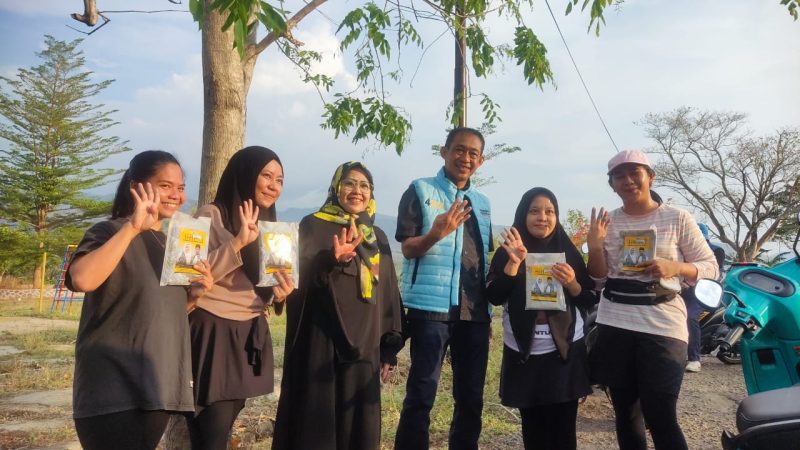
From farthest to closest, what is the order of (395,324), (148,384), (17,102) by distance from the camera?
(17,102)
(395,324)
(148,384)

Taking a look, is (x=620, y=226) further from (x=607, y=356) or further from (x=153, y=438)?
(x=153, y=438)

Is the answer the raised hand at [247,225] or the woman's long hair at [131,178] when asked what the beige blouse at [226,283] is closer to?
the raised hand at [247,225]

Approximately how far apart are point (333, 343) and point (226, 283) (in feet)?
1.96

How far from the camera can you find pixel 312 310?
2.74 metres

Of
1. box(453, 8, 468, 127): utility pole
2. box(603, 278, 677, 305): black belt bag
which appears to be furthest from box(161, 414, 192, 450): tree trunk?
box(453, 8, 468, 127): utility pole

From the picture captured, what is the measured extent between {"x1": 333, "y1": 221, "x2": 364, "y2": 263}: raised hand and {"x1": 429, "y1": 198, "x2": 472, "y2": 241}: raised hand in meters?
0.41

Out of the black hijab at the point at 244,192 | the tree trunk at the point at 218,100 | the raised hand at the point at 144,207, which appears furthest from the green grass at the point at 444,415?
the raised hand at the point at 144,207

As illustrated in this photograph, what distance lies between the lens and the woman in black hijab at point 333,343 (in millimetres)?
2637

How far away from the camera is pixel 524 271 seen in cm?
296

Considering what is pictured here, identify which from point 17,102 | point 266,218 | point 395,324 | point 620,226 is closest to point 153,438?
point 266,218

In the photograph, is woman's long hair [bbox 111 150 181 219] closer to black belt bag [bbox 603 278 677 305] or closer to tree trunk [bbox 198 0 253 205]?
tree trunk [bbox 198 0 253 205]

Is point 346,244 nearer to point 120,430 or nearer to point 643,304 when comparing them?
point 120,430

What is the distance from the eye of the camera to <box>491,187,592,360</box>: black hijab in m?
2.83

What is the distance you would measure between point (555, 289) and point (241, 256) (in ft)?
5.05
